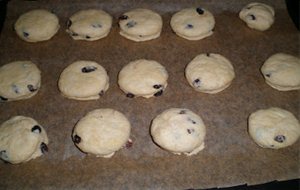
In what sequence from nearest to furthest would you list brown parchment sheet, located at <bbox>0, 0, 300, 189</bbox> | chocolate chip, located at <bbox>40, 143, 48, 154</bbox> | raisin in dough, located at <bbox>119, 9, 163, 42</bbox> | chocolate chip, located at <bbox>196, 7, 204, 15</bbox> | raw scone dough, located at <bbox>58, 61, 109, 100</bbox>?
brown parchment sheet, located at <bbox>0, 0, 300, 189</bbox> < chocolate chip, located at <bbox>40, 143, 48, 154</bbox> < raw scone dough, located at <bbox>58, 61, 109, 100</bbox> < raisin in dough, located at <bbox>119, 9, 163, 42</bbox> < chocolate chip, located at <bbox>196, 7, 204, 15</bbox>

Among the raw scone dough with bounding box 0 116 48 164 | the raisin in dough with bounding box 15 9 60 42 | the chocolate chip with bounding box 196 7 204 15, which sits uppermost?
the chocolate chip with bounding box 196 7 204 15

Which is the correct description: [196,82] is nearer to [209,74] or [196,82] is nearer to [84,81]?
[209,74]

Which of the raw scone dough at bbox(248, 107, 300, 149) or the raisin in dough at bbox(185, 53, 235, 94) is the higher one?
the raisin in dough at bbox(185, 53, 235, 94)

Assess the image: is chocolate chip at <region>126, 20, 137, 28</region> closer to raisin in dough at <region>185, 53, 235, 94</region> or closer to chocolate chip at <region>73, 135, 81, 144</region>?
raisin in dough at <region>185, 53, 235, 94</region>

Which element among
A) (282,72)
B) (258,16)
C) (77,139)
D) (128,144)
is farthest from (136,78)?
(258,16)

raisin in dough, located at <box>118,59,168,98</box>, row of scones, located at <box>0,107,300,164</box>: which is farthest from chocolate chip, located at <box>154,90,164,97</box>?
row of scones, located at <box>0,107,300,164</box>

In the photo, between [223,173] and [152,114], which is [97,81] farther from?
[223,173]

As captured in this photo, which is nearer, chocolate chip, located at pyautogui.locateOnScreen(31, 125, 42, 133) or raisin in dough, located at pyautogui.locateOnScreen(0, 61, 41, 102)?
chocolate chip, located at pyautogui.locateOnScreen(31, 125, 42, 133)
